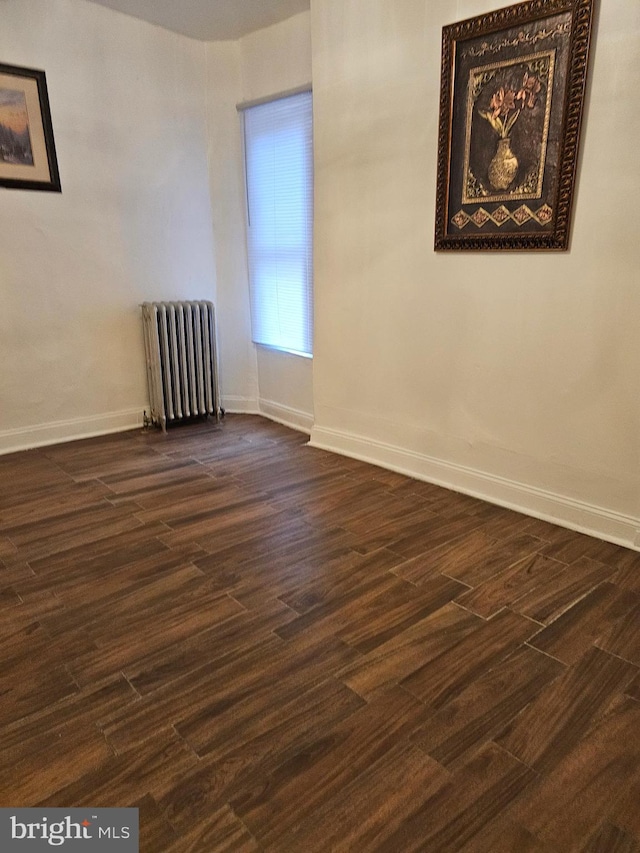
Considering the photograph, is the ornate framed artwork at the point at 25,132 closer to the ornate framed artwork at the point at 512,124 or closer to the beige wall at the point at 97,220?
the beige wall at the point at 97,220

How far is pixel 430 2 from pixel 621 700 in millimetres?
3062

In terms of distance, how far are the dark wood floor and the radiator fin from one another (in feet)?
4.33

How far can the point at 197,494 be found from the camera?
10.2ft

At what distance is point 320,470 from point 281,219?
1885mm

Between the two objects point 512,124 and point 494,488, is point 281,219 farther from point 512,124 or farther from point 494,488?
point 494,488

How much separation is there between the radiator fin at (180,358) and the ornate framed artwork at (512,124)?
2.02 metres

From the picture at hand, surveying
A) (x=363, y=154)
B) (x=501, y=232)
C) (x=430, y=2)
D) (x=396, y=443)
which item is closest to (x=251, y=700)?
(x=396, y=443)

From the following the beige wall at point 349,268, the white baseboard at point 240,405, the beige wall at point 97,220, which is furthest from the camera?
the white baseboard at point 240,405

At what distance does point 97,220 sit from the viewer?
12.6 feet

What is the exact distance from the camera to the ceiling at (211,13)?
3.46m

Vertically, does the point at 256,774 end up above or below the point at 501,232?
below

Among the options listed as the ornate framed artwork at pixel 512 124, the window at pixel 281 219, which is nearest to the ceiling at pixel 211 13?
the window at pixel 281 219

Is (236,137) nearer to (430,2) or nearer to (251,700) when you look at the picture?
(430,2)

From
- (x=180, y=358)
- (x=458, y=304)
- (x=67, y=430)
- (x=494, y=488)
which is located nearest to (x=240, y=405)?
(x=180, y=358)
